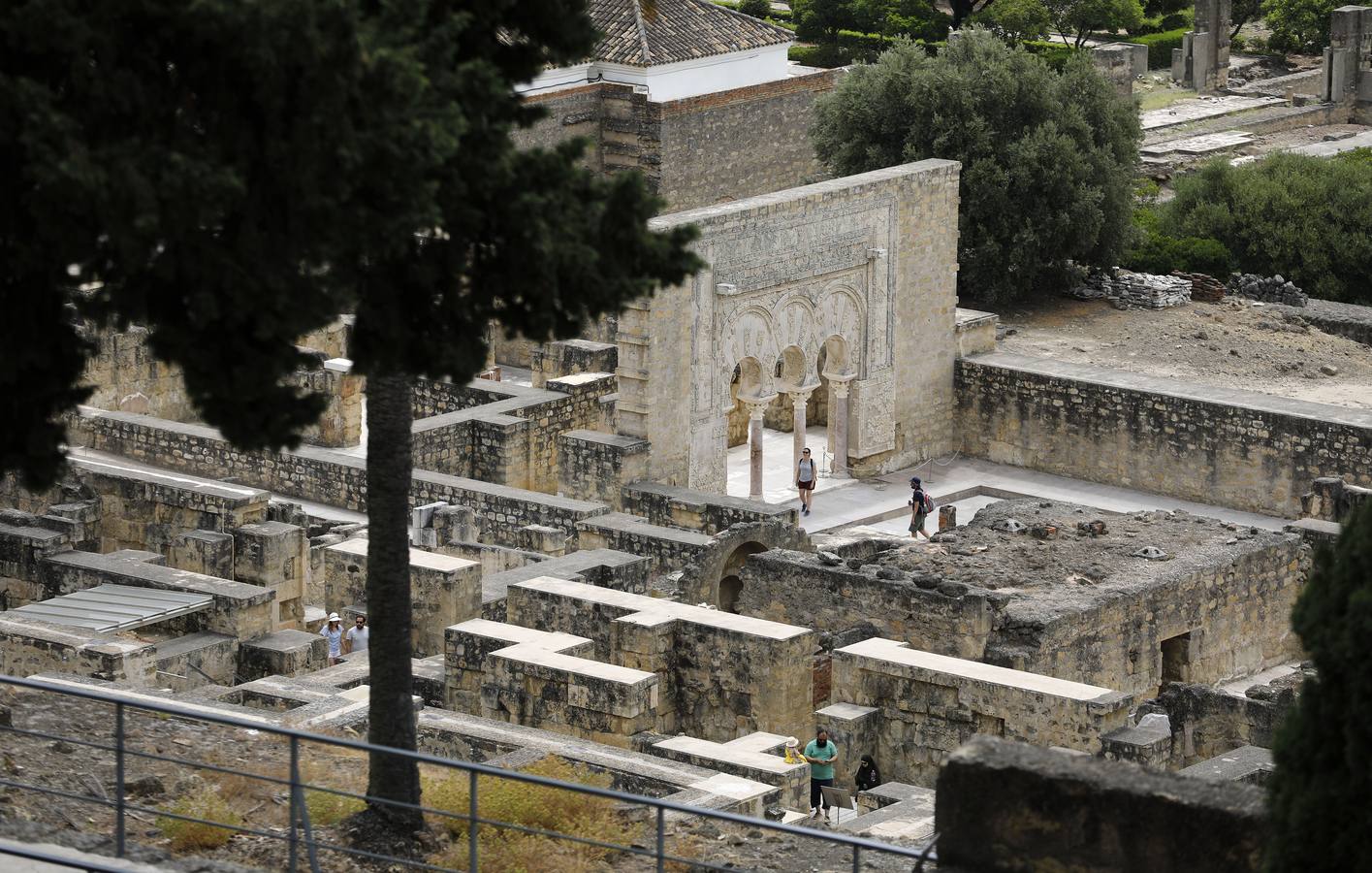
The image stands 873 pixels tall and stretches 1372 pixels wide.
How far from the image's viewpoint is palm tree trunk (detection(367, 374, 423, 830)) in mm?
13109

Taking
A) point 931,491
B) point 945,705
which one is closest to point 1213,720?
point 945,705

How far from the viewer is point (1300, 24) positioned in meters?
63.1

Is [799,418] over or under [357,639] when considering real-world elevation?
over

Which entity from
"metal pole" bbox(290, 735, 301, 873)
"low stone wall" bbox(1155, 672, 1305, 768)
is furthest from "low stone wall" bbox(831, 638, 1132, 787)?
"metal pole" bbox(290, 735, 301, 873)

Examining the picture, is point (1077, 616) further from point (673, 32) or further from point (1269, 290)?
point (673, 32)

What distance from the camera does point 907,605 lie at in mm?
22312

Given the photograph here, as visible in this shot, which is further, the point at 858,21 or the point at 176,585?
the point at 858,21

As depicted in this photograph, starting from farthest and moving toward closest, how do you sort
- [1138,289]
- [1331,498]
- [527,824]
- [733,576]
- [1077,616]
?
[1138,289] → [1331,498] → [733,576] → [1077,616] → [527,824]

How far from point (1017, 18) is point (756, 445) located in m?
→ 33.5

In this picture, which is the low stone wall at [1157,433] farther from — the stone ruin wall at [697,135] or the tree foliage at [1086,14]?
the tree foliage at [1086,14]

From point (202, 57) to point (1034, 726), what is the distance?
1073cm

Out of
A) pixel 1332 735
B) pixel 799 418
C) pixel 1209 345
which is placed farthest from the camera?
pixel 1209 345

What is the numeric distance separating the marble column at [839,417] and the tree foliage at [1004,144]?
5558 mm

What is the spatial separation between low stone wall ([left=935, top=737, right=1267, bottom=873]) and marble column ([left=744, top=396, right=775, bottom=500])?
1763 cm
